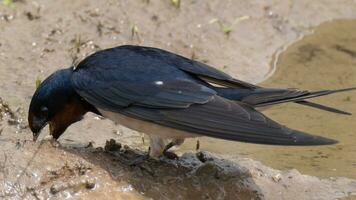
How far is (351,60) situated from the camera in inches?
274

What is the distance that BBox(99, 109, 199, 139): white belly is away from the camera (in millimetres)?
4637

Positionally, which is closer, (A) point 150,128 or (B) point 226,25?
(A) point 150,128

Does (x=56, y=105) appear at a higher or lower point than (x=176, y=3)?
lower

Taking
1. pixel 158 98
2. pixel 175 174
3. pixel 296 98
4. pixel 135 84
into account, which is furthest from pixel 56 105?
pixel 296 98

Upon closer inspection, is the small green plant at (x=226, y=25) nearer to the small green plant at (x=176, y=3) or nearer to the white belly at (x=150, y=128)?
the small green plant at (x=176, y=3)

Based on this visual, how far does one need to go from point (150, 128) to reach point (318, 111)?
170cm

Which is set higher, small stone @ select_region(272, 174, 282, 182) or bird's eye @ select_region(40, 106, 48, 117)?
small stone @ select_region(272, 174, 282, 182)

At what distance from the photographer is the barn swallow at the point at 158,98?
448cm

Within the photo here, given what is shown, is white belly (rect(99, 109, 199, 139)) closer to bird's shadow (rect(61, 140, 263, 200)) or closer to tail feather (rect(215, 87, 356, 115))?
bird's shadow (rect(61, 140, 263, 200))

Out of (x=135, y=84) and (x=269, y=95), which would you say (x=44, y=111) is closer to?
(x=135, y=84)

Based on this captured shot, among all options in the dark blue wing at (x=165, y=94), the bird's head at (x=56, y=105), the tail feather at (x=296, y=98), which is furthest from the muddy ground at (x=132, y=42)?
the tail feather at (x=296, y=98)

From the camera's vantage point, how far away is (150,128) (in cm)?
471

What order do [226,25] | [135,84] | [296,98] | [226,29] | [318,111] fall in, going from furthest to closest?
1. [226,25]
2. [226,29]
3. [318,111]
4. [135,84]
5. [296,98]

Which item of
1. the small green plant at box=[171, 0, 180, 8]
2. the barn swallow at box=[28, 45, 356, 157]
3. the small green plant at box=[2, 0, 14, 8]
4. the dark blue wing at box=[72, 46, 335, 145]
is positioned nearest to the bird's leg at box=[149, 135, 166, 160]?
the barn swallow at box=[28, 45, 356, 157]
